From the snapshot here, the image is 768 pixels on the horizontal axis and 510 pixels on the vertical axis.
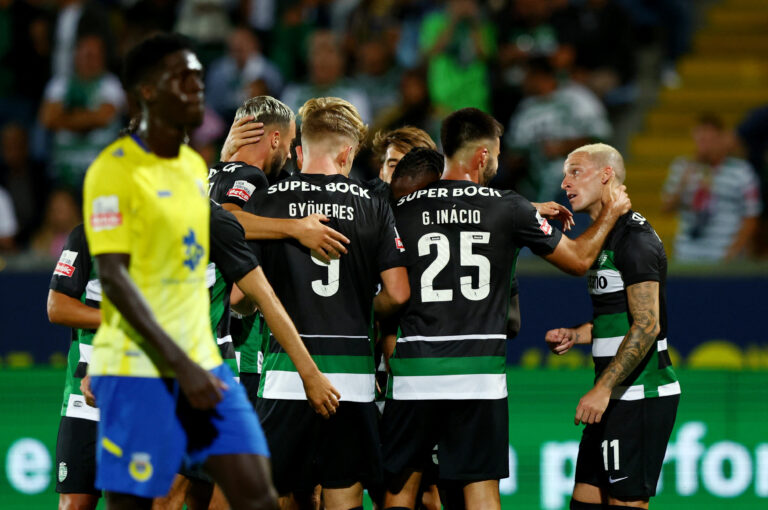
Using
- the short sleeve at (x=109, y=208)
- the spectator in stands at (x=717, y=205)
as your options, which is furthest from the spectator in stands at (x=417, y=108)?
the short sleeve at (x=109, y=208)

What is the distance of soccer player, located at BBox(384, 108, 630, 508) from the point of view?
5910 mm

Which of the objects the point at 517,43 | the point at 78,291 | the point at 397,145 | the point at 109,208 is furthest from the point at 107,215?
the point at 517,43

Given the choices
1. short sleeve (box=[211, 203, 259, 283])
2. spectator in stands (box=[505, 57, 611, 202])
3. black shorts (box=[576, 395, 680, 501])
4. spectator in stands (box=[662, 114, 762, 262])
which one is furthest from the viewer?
spectator in stands (box=[505, 57, 611, 202])

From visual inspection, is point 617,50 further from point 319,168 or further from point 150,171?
point 150,171

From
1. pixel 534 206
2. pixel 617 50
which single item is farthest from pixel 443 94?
pixel 534 206

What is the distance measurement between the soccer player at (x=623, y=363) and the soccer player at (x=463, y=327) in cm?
19

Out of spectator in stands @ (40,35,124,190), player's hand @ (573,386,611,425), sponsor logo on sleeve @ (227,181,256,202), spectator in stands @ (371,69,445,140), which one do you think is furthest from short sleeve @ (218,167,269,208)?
spectator in stands @ (40,35,124,190)

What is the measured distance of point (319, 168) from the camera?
231 inches

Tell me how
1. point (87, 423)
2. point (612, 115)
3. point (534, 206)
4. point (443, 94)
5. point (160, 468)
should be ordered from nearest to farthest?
point (160, 468), point (87, 423), point (534, 206), point (443, 94), point (612, 115)

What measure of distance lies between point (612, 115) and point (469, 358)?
322 inches

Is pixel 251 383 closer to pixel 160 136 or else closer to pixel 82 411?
pixel 82 411

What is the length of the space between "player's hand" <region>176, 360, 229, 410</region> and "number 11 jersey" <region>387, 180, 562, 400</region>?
6.77 ft

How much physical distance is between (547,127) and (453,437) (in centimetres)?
617

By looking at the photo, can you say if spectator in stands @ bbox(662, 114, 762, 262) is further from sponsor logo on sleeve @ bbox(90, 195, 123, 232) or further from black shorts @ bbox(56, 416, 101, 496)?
sponsor logo on sleeve @ bbox(90, 195, 123, 232)
